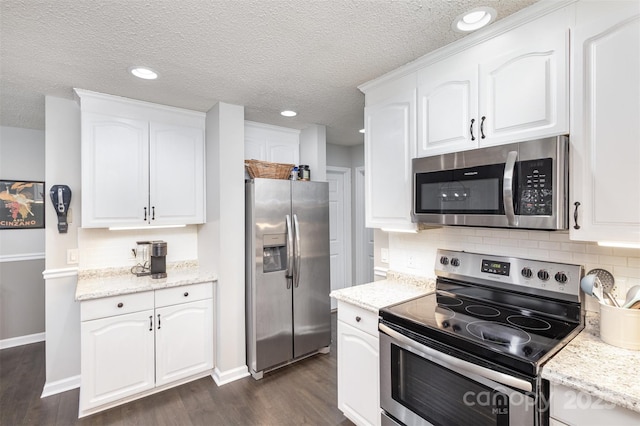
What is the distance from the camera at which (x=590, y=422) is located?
1.10m

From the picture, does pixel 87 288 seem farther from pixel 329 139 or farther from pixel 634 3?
pixel 634 3

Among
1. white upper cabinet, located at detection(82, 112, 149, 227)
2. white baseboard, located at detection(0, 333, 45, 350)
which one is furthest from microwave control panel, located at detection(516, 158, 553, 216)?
white baseboard, located at detection(0, 333, 45, 350)

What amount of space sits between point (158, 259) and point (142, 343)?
696 mm

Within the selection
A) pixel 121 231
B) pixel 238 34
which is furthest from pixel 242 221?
pixel 238 34

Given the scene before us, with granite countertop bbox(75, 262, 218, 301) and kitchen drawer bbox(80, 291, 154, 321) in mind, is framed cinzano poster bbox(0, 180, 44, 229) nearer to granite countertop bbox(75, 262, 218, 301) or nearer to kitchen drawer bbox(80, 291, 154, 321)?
granite countertop bbox(75, 262, 218, 301)

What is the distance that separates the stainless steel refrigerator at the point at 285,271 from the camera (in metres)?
2.86

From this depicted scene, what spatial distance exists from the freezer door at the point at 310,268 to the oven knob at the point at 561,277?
1965 millimetres

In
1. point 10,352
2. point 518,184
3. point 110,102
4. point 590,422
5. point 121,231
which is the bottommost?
point 10,352

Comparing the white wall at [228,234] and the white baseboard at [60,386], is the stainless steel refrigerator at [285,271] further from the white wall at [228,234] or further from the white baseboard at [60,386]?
the white baseboard at [60,386]

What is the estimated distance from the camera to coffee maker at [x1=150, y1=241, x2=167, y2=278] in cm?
278

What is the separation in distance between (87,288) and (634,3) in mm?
3483

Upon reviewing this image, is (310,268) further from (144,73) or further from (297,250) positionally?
(144,73)

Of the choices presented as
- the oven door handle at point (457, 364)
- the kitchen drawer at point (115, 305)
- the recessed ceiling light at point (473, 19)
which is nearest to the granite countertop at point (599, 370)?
the oven door handle at point (457, 364)

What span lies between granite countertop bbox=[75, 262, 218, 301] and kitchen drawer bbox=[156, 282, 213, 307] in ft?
0.16
